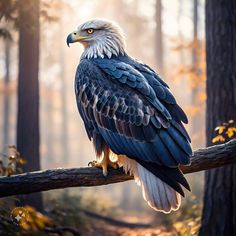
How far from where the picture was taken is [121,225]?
38.7ft

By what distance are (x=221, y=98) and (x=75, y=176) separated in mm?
3137

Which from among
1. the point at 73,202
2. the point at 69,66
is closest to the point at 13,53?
the point at 69,66

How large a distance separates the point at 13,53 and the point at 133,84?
36130 millimetres

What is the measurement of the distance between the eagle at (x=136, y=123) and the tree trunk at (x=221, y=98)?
4.95ft

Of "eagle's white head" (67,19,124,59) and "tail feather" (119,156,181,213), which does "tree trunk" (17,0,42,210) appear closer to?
"eagle's white head" (67,19,124,59)

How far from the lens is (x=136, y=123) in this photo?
5.68 meters

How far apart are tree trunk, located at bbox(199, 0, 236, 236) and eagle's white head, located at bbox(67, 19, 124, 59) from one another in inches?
61.0

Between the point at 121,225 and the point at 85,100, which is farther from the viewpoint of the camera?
the point at 121,225

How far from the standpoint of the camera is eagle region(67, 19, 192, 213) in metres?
5.32

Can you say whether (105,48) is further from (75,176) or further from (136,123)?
(75,176)

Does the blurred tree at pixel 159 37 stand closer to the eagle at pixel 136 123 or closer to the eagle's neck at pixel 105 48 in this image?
the eagle's neck at pixel 105 48

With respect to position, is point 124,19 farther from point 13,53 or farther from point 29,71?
point 29,71

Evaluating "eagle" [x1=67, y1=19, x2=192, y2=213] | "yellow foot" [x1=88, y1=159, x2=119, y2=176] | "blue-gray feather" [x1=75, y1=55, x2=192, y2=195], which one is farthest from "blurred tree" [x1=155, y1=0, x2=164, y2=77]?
"yellow foot" [x1=88, y1=159, x2=119, y2=176]

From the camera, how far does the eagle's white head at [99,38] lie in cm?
689
